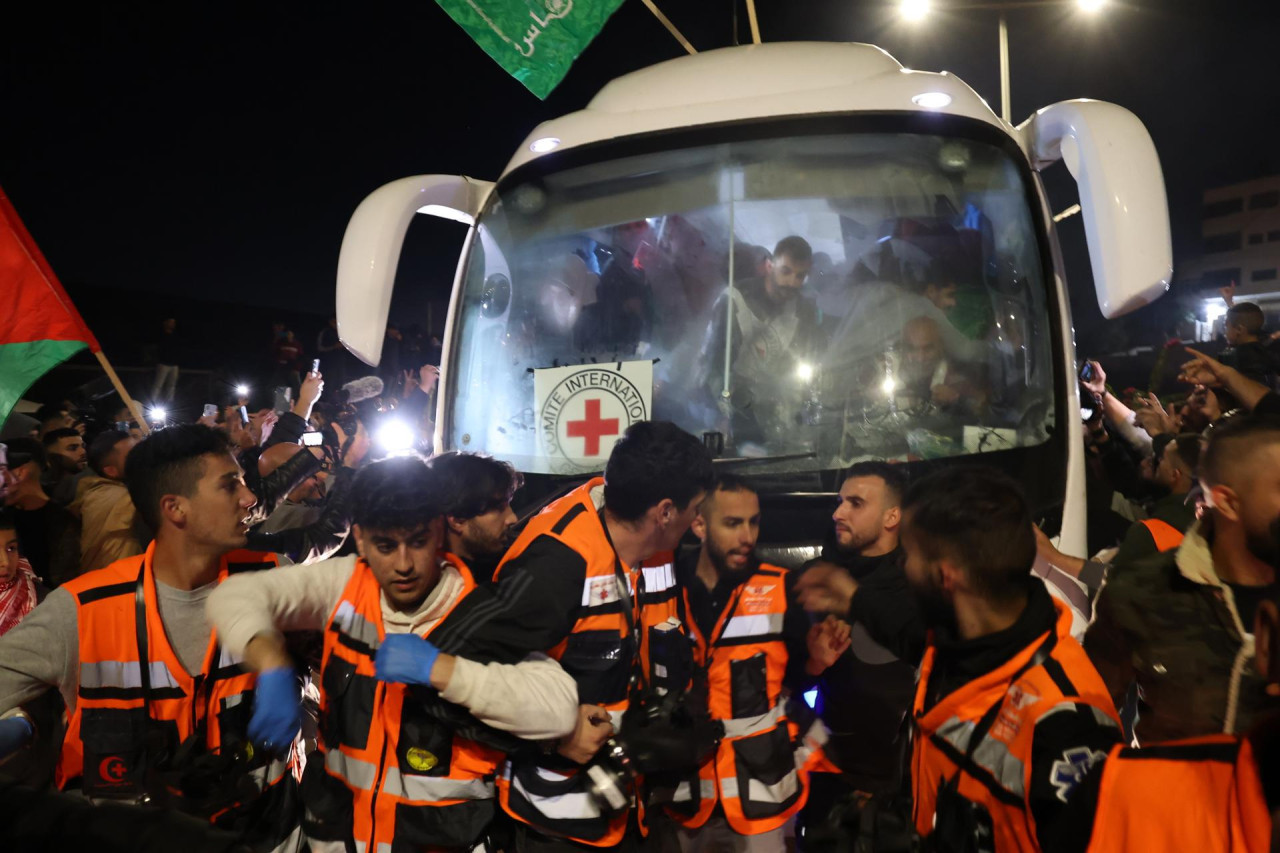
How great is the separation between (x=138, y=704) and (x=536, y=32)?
3.47 m

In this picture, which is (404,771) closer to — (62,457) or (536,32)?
(536,32)

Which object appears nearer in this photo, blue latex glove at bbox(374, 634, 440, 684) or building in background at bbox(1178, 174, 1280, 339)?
Answer: blue latex glove at bbox(374, 634, 440, 684)

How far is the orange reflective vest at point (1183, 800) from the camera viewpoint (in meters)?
0.97

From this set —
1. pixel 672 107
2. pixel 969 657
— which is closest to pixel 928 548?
pixel 969 657

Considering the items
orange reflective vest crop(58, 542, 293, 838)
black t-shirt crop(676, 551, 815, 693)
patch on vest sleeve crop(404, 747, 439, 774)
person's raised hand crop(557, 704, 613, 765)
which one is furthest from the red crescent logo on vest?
black t-shirt crop(676, 551, 815, 693)

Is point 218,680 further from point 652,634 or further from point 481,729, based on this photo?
point 652,634

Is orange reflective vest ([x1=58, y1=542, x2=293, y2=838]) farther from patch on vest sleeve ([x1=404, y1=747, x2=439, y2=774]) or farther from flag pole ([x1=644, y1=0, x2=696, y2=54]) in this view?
flag pole ([x1=644, y1=0, x2=696, y2=54])

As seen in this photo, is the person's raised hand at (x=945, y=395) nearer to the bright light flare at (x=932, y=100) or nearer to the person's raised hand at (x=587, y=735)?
the bright light flare at (x=932, y=100)

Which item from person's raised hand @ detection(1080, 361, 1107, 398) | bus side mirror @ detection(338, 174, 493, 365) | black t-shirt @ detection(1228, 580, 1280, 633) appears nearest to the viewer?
black t-shirt @ detection(1228, 580, 1280, 633)

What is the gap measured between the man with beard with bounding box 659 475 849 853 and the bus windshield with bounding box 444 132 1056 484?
65 cm

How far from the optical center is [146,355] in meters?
11.9

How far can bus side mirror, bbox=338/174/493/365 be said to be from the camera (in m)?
3.40

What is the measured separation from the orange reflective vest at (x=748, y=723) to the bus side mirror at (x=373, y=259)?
1.81 metres

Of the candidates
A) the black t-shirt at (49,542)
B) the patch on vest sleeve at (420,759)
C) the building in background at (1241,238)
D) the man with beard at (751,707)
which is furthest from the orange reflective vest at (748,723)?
the building in background at (1241,238)
